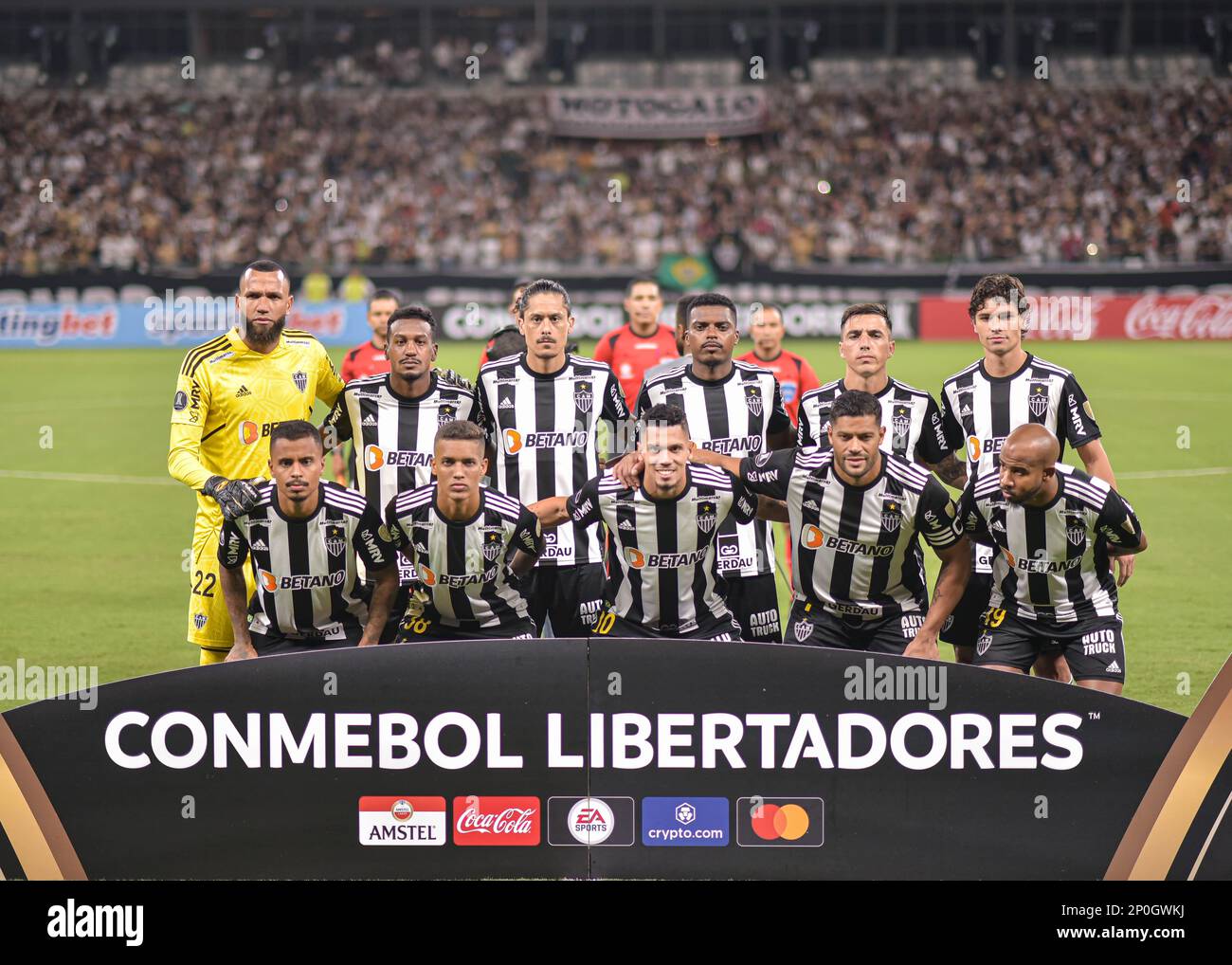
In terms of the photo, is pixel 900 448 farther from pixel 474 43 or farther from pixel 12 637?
pixel 474 43

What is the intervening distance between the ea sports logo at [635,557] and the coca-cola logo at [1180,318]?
2388cm

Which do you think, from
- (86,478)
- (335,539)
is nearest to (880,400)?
(335,539)

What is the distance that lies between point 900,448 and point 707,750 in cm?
225

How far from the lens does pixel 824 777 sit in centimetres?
467

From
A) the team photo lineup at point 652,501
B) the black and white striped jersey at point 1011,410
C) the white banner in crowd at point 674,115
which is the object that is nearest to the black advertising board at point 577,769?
the team photo lineup at point 652,501

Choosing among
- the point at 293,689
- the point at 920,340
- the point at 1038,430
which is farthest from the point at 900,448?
the point at 920,340

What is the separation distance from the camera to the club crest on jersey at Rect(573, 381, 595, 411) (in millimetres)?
6539

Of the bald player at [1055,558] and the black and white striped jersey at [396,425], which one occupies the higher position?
the black and white striped jersey at [396,425]

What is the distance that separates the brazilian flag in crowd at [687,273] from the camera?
30.1 meters

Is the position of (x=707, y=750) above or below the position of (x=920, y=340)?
below

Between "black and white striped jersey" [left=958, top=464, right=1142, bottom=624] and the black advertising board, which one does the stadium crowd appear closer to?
"black and white striped jersey" [left=958, top=464, right=1142, bottom=624]

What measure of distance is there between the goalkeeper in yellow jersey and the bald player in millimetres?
3054

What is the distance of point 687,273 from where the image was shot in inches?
1201

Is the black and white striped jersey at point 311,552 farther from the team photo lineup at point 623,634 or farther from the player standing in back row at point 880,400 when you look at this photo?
the player standing in back row at point 880,400
